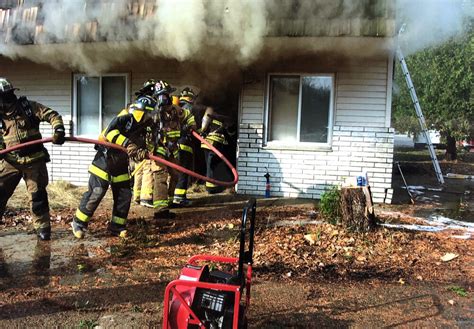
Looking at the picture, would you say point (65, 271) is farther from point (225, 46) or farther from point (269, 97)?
point (269, 97)

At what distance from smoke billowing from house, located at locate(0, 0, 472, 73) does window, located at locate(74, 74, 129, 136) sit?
1123mm

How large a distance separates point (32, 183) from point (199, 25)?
3137mm

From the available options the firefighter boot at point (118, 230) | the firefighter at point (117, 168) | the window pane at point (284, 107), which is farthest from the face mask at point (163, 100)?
the window pane at point (284, 107)

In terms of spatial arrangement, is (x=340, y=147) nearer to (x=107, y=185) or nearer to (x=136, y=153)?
(x=136, y=153)

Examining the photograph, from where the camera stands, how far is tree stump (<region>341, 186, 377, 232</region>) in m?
4.93

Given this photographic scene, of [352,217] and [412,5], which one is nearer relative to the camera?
[352,217]

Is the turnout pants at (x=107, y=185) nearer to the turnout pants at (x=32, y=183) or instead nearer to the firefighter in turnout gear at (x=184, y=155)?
the turnout pants at (x=32, y=183)

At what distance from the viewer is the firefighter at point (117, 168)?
4953 millimetres

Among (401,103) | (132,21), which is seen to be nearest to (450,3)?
(132,21)

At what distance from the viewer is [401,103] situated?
92.7ft

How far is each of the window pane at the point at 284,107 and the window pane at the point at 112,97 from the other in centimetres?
312

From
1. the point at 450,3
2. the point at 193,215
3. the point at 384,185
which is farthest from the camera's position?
the point at 384,185

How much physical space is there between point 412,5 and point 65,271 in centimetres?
557

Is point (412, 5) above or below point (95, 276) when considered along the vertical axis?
above
